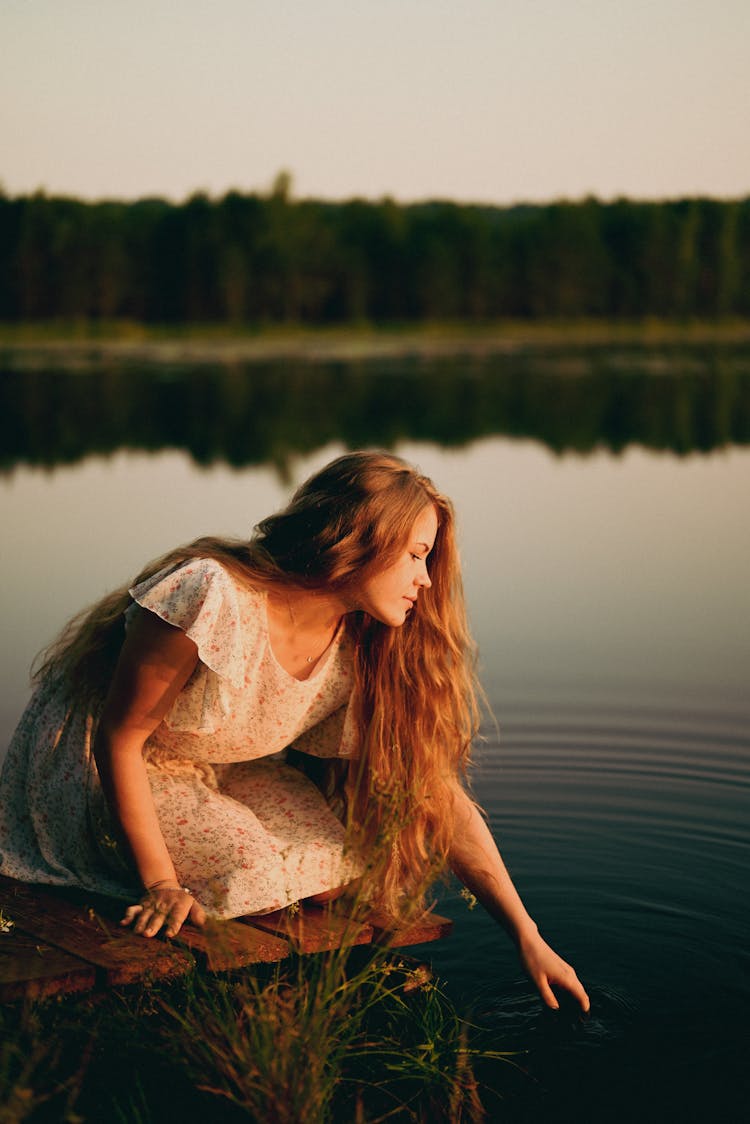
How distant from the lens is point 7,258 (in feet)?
211

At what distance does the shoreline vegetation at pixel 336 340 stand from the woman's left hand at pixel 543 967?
39.3 m

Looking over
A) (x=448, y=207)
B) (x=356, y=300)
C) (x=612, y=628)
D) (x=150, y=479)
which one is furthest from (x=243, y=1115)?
(x=448, y=207)

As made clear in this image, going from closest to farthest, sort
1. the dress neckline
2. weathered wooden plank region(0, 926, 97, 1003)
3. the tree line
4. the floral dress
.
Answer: weathered wooden plank region(0, 926, 97, 1003)
the floral dress
the dress neckline
the tree line

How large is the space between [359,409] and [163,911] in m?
21.5

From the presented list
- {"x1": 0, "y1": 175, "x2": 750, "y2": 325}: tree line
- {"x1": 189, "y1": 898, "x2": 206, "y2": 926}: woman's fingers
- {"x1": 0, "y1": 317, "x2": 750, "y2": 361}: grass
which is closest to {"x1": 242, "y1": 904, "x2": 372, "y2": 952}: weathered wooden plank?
{"x1": 189, "y1": 898, "x2": 206, "y2": 926}: woman's fingers

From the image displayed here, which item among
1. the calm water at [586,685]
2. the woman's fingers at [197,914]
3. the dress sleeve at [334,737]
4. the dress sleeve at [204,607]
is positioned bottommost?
the calm water at [586,685]

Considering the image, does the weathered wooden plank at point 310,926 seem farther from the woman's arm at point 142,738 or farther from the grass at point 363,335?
the grass at point 363,335

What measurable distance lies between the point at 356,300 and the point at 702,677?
6628 cm

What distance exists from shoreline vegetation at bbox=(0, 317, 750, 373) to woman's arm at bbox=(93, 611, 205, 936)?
3924 centimetres

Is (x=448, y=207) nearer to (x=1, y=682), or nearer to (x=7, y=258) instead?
(x=7, y=258)

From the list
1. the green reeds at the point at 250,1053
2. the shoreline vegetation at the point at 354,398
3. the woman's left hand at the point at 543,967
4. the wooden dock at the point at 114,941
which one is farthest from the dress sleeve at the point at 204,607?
the shoreline vegetation at the point at 354,398

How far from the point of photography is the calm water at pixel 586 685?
150 inches

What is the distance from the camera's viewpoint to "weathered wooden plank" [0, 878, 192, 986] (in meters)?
3.16

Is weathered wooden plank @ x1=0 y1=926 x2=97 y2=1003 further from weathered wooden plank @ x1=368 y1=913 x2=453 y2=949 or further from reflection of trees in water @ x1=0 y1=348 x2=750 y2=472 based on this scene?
reflection of trees in water @ x1=0 y1=348 x2=750 y2=472
